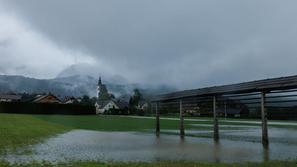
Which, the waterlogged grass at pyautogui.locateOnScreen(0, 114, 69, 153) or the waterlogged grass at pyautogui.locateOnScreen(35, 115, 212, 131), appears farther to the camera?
the waterlogged grass at pyautogui.locateOnScreen(35, 115, 212, 131)

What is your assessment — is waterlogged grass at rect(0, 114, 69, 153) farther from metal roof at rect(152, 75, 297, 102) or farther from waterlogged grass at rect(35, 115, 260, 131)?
metal roof at rect(152, 75, 297, 102)

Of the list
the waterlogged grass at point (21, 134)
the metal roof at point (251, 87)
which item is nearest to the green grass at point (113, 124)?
the waterlogged grass at point (21, 134)

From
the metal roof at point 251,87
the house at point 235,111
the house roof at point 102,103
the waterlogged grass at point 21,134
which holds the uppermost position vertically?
the house roof at point 102,103

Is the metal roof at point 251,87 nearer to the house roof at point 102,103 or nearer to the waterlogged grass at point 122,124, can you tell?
the waterlogged grass at point 122,124

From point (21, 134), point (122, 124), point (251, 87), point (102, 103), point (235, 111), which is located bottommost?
point (21, 134)

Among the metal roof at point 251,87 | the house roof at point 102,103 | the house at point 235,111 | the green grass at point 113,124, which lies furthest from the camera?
the house roof at point 102,103

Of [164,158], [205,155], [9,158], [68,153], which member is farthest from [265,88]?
[9,158]

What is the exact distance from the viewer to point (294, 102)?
81.2ft

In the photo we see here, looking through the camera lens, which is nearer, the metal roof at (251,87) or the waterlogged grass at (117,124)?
the metal roof at (251,87)

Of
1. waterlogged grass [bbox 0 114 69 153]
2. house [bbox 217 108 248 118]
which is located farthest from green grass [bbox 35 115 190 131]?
house [bbox 217 108 248 118]

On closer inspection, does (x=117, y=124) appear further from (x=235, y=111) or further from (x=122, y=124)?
(x=235, y=111)

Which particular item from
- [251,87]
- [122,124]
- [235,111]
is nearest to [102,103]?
[235,111]

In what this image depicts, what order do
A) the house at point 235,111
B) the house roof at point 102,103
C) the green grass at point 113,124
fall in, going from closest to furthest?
the house at point 235,111
the green grass at point 113,124
the house roof at point 102,103

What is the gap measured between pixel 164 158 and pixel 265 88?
945 centimetres
